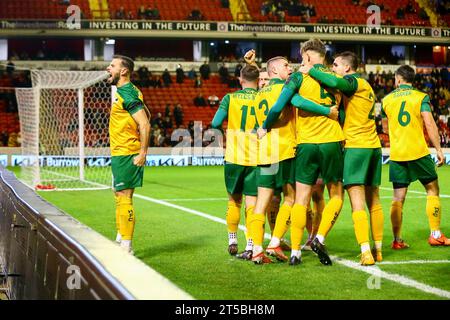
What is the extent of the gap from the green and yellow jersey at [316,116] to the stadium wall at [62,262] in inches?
96.1

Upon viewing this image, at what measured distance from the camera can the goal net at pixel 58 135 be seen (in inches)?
704

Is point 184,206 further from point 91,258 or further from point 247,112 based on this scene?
point 91,258

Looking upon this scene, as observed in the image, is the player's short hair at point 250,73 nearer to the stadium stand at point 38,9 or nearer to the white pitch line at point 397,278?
the white pitch line at point 397,278

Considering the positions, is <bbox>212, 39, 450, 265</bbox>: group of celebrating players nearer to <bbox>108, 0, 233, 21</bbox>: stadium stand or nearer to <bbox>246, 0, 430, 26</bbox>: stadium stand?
<bbox>108, 0, 233, 21</bbox>: stadium stand

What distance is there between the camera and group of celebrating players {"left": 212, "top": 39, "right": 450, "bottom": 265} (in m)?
6.91

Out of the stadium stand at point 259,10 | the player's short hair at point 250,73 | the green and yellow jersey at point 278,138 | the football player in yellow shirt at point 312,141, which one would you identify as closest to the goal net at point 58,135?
the player's short hair at point 250,73

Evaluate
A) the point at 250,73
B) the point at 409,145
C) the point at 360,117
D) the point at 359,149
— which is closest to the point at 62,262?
the point at 359,149

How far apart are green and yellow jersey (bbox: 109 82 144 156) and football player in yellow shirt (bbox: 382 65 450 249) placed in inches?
112

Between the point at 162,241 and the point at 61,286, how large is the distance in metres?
5.08

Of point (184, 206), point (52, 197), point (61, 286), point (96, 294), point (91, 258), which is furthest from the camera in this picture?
point (52, 197)

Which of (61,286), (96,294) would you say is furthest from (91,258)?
(61,286)

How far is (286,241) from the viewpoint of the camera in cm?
872

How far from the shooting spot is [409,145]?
27.4 feet

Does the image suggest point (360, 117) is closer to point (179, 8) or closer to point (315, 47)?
point (315, 47)
